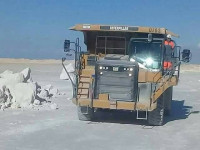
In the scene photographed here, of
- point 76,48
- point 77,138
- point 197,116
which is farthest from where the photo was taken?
point 197,116

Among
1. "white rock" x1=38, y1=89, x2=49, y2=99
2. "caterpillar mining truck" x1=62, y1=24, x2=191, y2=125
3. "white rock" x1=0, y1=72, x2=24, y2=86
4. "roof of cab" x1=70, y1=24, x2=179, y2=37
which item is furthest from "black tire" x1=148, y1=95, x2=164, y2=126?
"white rock" x1=0, y1=72, x2=24, y2=86

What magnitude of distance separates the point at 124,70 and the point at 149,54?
1.03 meters

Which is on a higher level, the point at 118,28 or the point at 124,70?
the point at 118,28

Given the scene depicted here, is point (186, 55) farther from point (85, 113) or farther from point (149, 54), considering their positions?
point (85, 113)

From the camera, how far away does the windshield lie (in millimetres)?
13617

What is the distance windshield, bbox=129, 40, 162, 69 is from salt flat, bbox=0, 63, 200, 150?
6.01 ft

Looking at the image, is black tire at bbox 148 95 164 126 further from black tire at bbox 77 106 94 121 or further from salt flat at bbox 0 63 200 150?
black tire at bbox 77 106 94 121

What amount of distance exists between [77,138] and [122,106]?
2379 mm

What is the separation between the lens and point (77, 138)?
35.9 feet

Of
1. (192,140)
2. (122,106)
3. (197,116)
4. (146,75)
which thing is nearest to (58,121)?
(122,106)

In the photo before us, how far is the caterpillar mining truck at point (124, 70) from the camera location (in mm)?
13117

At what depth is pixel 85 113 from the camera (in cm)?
1379

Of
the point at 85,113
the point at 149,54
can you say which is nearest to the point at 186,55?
the point at 149,54

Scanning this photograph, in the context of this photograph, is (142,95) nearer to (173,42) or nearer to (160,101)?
(160,101)
